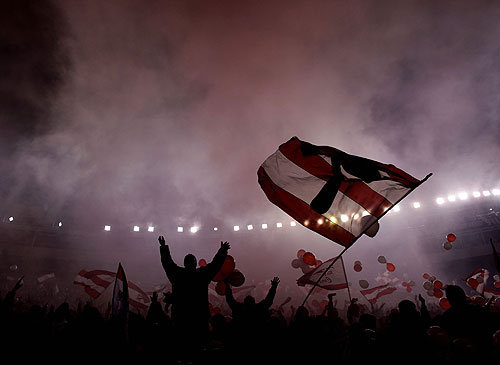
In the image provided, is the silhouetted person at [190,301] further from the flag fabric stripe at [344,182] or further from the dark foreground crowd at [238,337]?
the flag fabric stripe at [344,182]

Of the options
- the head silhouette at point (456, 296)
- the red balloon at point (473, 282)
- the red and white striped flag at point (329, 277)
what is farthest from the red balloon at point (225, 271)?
the red balloon at point (473, 282)

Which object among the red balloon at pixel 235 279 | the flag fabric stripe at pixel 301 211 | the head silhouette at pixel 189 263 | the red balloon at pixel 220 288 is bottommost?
the red balloon at pixel 220 288

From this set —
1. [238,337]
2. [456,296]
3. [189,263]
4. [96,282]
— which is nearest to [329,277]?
[456,296]

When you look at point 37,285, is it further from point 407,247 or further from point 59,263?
point 407,247

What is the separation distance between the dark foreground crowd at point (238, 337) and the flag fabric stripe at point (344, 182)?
1719 millimetres

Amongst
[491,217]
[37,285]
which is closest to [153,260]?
[37,285]

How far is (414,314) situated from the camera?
4.32 m

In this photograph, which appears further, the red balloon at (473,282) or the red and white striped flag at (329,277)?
the red balloon at (473,282)

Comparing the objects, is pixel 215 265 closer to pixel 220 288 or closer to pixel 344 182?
pixel 344 182

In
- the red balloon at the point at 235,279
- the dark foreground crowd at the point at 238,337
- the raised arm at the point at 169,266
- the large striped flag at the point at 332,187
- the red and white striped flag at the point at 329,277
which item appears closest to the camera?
the dark foreground crowd at the point at 238,337

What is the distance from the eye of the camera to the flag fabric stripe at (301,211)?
5398 mm

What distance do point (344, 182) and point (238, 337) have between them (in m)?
3.45

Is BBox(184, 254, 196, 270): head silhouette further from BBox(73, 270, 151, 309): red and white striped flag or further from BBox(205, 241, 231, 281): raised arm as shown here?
BBox(73, 270, 151, 309): red and white striped flag

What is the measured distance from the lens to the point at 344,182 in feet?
18.5
